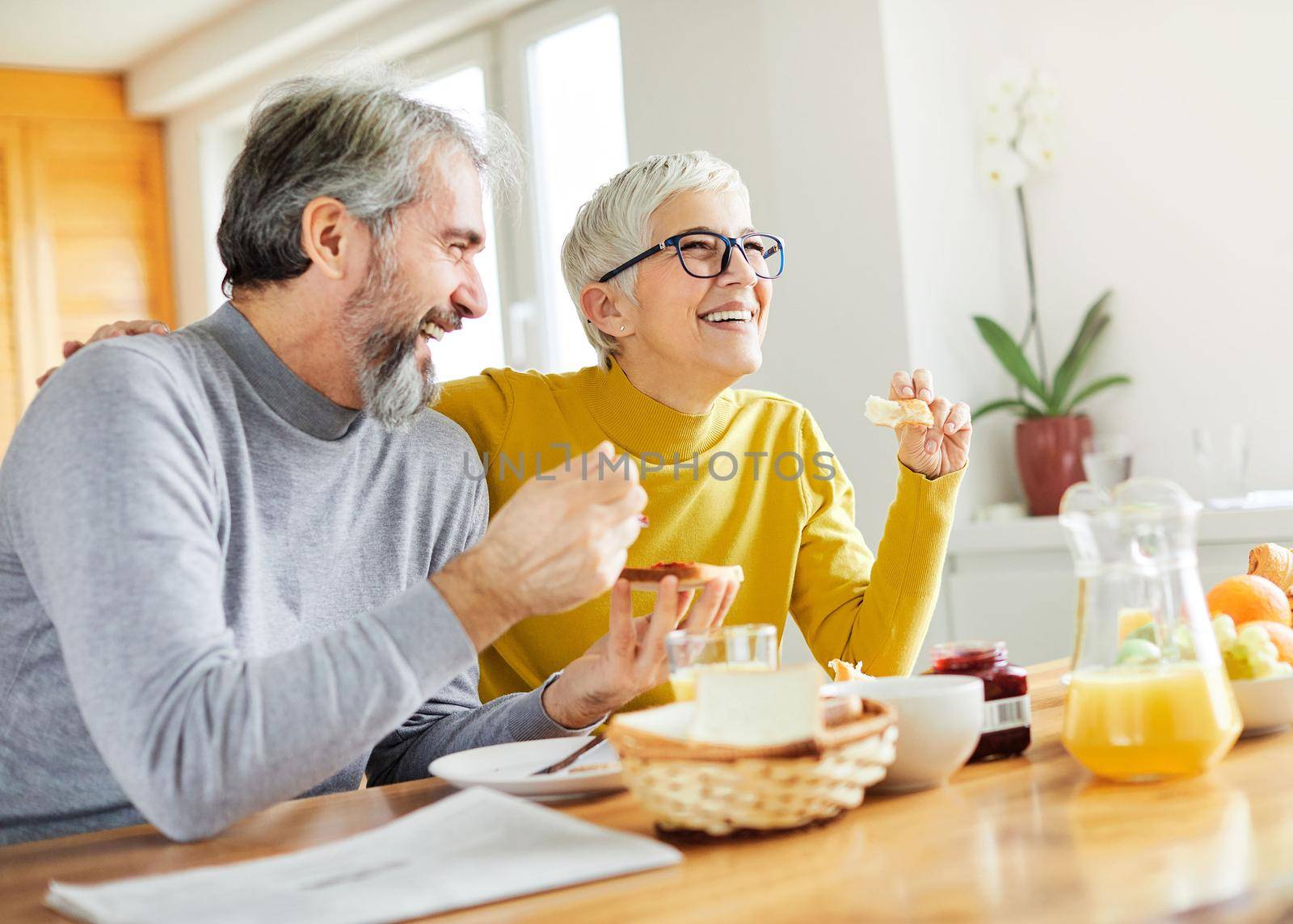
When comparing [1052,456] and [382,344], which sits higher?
[382,344]

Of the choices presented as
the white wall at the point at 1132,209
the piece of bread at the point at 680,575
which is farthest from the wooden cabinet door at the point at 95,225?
the piece of bread at the point at 680,575

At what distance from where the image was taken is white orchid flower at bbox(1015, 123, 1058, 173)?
325 centimetres

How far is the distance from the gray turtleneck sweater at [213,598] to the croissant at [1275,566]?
2.82ft

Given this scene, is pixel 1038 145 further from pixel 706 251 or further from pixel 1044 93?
pixel 706 251

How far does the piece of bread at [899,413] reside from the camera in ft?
5.63

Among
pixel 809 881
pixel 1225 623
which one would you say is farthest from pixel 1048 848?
pixel 1225 623

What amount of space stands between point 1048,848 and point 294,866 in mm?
516

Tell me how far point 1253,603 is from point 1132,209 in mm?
2151

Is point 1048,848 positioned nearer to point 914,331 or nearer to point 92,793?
point 92,793

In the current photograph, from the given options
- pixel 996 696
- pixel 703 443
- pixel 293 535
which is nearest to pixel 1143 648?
pixel 996 696

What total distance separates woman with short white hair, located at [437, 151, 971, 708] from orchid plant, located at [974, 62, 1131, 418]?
1294 mm

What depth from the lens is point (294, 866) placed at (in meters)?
0.91

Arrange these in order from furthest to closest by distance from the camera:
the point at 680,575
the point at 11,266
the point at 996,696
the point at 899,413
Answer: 1. the point at 11,266
2. the point at 899,413
3. the point at 680,575
4. the point at 996,696

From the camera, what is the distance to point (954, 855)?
0.85 metres
